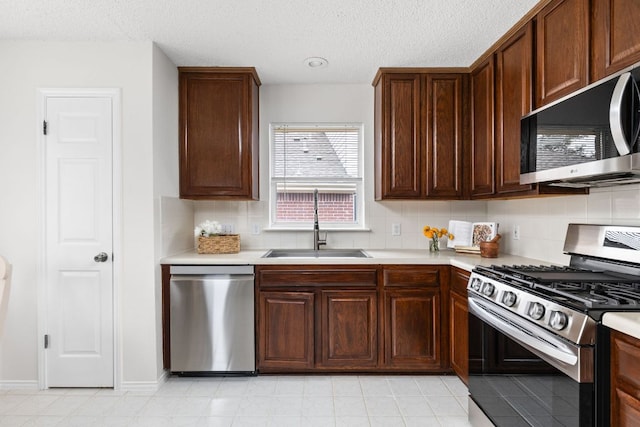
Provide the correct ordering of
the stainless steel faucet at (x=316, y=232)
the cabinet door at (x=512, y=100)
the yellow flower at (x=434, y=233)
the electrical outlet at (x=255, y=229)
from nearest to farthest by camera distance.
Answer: the cabinet door at (x=512, y=100), the yellow flower at (x=434, y=233), the stainless steel faucet at (x=316, y=232), the electrical outlet at (x=255, y=229)

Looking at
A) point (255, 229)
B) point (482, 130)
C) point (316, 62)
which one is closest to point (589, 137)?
point (482, 130)

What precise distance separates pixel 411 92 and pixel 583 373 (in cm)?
233

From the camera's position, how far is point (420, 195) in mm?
3068

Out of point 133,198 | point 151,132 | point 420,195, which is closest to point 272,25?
point 151,132

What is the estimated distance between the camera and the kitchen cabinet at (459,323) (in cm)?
247

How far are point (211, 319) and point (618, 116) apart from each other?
100 inches

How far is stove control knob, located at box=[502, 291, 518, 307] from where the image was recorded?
5.60 ft

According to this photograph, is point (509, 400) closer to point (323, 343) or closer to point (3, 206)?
point (323, 343)

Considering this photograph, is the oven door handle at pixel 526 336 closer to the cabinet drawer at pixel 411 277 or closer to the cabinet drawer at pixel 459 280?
the cabinet drawer at pixel 459 280

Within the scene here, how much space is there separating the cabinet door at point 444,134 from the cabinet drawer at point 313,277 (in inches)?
34.7

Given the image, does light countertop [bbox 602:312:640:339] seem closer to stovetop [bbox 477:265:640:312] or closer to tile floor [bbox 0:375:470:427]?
stovetop [bbox 477:265:640:312]

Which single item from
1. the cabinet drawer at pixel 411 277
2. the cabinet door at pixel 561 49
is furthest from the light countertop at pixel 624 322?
the cabinet drawer at pixel 411 277

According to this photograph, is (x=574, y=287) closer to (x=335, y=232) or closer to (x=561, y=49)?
(x=561, y=49)

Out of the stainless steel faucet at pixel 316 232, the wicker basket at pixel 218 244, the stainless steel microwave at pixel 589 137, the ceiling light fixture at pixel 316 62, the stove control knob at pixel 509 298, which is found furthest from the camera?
the stainless steel faucet at pixel 316 232
